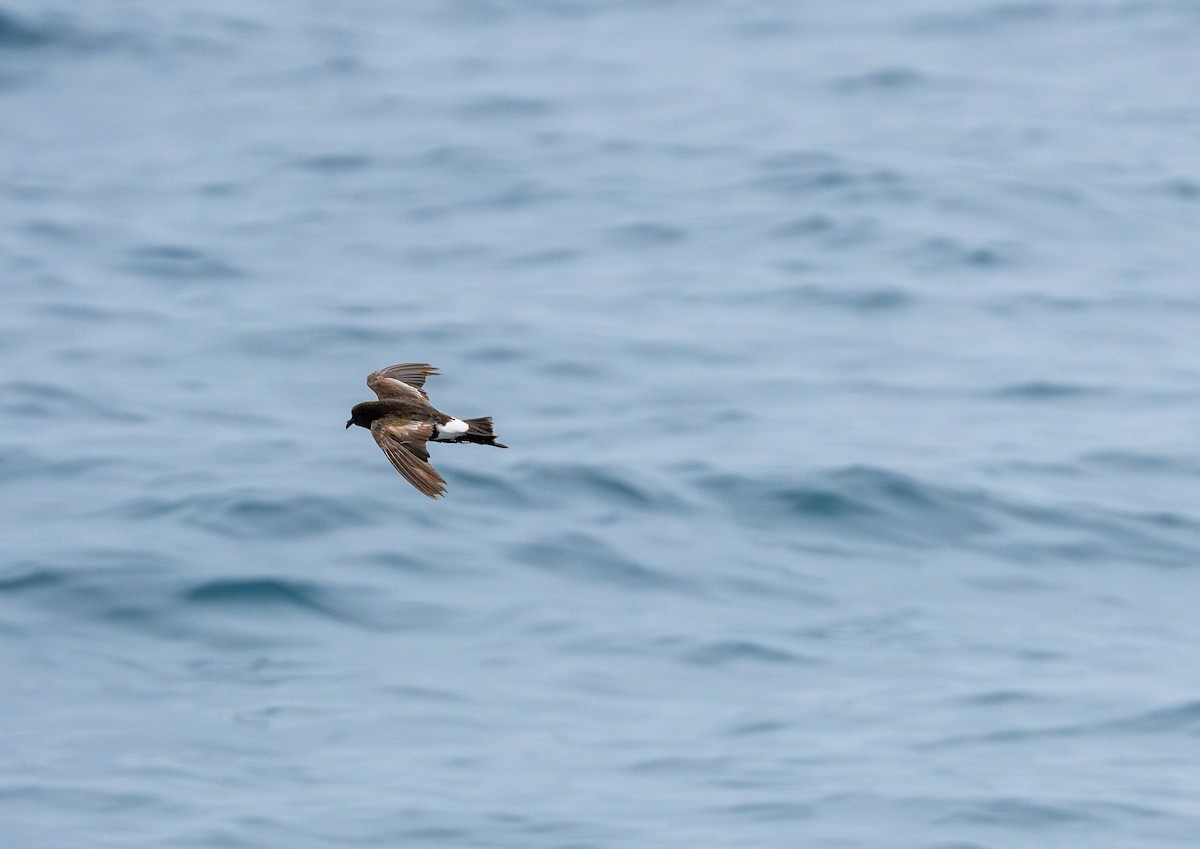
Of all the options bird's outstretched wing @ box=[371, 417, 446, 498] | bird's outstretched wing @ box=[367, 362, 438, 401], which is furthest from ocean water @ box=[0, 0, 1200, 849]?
bird's outstretched wing @ box=[371, 417, 446, 498]

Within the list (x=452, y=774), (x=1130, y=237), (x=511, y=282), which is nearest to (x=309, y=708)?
(x=452, y=774)

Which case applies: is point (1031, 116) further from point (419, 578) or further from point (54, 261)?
point (419, 578)

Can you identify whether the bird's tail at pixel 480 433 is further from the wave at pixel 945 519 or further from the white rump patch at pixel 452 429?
the wave at pixel 945 519

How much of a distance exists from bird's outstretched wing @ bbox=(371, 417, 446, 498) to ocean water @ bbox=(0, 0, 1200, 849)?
438 centimetres

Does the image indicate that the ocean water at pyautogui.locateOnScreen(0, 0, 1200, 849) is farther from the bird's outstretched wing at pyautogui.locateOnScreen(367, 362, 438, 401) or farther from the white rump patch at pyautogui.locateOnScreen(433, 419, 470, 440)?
the white rump patch at pyautogui.locateOnScreen(433, 419, 470, 440)

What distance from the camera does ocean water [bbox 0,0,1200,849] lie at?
477 inches

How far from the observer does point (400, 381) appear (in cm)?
888

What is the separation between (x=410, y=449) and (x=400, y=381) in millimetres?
1654

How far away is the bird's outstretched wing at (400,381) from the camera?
8484 millimetres

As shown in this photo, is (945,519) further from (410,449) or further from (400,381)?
(410,449)

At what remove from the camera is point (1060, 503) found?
49.3ft

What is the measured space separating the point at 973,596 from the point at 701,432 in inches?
106

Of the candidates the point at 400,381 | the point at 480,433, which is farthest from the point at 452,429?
the point at 400,381

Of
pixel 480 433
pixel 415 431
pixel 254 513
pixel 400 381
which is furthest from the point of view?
pixel 254 513
